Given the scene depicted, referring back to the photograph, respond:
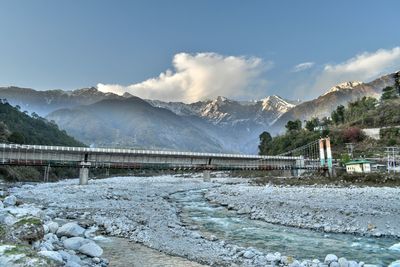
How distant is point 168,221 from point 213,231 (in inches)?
156

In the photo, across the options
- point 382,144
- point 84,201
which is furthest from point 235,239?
point 382,144

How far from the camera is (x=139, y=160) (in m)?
82.9

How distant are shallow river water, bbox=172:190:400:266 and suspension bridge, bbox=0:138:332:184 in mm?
48065

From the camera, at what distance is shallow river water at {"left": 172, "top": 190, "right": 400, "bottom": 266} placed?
16562 mm

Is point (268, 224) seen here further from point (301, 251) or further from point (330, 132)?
point (330, 132)

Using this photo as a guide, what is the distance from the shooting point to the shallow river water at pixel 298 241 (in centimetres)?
1656

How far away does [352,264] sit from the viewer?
1379 cm

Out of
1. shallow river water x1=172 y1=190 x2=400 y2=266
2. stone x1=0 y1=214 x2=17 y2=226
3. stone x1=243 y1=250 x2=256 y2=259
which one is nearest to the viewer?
stone x1=243 y1=250 x2=256 y2=259

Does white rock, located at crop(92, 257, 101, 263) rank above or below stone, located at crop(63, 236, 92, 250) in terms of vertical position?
below

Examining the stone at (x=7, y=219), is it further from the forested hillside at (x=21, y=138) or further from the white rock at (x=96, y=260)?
the forested hillside at (x=21, y=138)

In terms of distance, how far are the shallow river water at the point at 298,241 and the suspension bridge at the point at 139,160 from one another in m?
48.1

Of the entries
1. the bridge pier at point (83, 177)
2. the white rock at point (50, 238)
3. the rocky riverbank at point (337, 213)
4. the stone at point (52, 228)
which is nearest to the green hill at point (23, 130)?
the bridge pier at point (83, 177)

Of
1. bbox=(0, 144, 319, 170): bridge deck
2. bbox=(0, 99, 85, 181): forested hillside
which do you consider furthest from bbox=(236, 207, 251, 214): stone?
bbox=(0, 99, 85, 181): forested hillside

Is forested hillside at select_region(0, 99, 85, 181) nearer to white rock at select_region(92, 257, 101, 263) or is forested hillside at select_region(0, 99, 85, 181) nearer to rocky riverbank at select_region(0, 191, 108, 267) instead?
rocky riverbank at select_region(0, 191, 108, 267)
